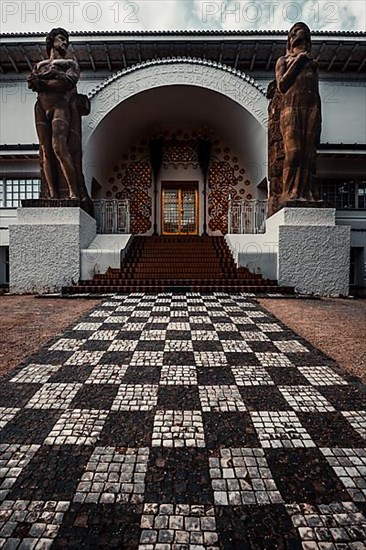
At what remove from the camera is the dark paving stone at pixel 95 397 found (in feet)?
6.85

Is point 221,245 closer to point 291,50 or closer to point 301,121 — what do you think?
point 301,121

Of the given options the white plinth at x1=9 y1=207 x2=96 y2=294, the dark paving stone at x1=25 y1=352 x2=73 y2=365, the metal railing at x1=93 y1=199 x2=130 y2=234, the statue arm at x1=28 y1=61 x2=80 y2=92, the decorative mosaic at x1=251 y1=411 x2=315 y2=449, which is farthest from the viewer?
the metal railing at x1=93 y1=199 x2=130 y2=234

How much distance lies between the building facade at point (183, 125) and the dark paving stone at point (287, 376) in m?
8.46

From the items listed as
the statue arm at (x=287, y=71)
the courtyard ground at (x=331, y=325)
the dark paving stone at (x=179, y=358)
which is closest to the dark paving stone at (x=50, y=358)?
the dark paving stone at (x=179, y=358)

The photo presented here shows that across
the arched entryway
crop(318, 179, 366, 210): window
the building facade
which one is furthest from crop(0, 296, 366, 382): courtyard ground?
crop(318, 179, 366, 210): window

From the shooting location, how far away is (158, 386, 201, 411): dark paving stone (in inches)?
82.7

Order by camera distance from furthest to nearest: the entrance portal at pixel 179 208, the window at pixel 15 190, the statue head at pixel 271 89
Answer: the entrance portal at pixel 179 208 < the window at pixel 15 190 < the statue head at pixel 271 89

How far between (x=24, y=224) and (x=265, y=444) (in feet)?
27.2

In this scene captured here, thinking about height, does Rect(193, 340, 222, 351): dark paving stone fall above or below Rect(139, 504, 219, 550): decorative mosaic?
above

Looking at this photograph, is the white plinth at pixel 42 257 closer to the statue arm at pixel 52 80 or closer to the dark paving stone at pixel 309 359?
the statue arm at pixel 52 80

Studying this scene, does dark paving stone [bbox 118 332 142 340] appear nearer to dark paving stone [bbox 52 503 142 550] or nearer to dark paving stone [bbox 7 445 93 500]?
dark paving stone [bbox 7 445 93 500]

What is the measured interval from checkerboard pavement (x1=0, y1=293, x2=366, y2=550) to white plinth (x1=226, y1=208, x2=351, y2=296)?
5.29 metres

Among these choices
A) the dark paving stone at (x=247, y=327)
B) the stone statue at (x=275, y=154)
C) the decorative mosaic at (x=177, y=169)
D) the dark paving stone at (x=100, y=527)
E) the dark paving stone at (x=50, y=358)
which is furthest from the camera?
the decorative mosaic at (x=177, y=169)

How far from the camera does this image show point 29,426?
1.84m
